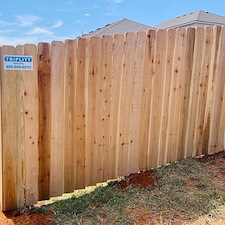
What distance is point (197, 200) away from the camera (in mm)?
2824

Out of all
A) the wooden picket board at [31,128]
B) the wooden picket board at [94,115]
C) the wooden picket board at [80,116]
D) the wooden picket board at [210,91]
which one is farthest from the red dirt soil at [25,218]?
the wooden picket board at [210,91]

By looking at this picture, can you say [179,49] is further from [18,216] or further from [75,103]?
[18,216]

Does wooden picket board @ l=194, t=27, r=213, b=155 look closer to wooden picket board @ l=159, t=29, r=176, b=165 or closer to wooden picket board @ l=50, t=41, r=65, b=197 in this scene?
wooden picket board @ l=159, t=29, r=176, b=165

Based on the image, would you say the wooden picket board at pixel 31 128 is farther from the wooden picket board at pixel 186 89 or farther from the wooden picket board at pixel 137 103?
the wooden picket board at pixel 186 89

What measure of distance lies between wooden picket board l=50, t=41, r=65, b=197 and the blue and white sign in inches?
9.5

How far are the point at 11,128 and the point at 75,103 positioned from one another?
718 mm

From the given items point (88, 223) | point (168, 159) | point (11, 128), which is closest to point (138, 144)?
point (168, 159)

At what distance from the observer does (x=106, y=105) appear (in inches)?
120

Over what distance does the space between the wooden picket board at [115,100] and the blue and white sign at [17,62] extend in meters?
0.97

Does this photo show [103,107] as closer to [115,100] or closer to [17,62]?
[115,100]

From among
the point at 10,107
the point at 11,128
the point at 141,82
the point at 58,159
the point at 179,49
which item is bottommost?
the point at 58,159

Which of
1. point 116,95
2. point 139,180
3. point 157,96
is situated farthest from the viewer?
point 157,96

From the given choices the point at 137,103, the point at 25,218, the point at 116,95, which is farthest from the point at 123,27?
the point at 25,218

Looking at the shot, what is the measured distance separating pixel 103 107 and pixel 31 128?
86cm
